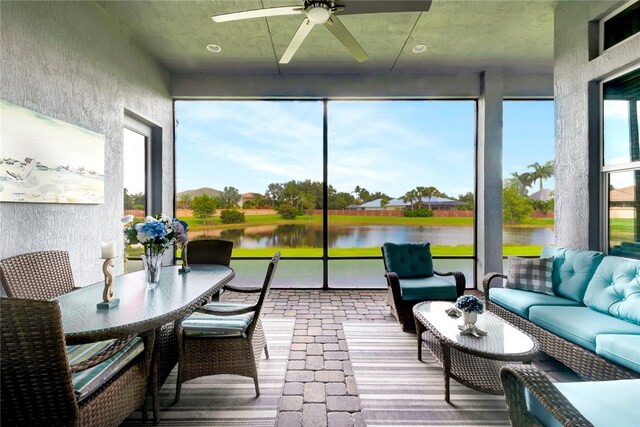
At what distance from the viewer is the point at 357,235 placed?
5.04 m

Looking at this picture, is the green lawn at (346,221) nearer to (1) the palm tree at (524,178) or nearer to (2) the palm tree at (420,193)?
(2) the palm tree at (420,193)

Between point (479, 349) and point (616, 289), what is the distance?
55.5 inches

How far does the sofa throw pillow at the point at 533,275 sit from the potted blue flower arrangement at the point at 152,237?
3160mm

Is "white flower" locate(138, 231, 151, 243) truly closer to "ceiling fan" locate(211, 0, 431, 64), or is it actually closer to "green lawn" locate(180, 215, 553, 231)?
"ceiling fan" locate(211, 0, 431, 64)

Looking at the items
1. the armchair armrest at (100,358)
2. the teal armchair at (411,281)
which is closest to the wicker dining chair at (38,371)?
the armchair armrest at (100,358)

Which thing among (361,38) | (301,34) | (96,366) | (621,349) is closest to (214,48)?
(361,38)

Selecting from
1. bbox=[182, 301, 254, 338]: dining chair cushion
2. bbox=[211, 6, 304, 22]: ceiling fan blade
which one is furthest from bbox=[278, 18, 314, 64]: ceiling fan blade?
bbox=[182, 301, 254, 338]: dining chair cushion

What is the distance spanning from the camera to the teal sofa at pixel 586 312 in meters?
1.84

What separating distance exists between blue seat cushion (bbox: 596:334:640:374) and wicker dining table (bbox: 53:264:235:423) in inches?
101

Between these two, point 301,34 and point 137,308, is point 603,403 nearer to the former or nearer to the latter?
point 137,308

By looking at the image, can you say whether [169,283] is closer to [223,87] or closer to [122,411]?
[122,411]

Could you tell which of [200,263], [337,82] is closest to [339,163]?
[337,82]

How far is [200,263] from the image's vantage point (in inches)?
120

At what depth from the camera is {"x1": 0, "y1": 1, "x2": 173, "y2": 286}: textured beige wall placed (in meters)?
2.10
